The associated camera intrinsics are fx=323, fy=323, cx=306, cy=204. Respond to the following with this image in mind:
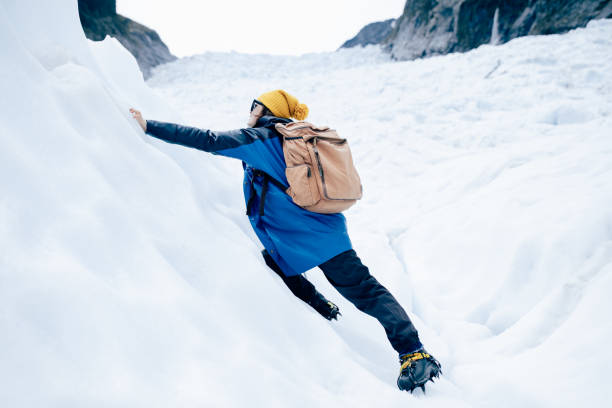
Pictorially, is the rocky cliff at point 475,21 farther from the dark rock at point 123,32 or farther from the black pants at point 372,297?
the dark rock at point 123,32

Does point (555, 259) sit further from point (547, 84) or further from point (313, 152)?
point (547, 84)

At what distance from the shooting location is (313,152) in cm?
148

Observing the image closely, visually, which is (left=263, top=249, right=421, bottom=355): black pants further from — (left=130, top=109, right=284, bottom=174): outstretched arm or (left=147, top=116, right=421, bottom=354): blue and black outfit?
(left=130, top=109, right=284, bottom=174): outstretched arm

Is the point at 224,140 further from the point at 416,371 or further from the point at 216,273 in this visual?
the point at 416,371

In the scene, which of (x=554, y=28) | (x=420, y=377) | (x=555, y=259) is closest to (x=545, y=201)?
(x=555, y=259)

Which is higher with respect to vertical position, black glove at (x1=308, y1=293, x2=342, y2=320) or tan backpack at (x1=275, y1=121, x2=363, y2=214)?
tan backpack at (x1=275, y1=121, x2=363, y2=214)

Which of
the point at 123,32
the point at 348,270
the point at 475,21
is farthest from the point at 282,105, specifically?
the point at 123,32

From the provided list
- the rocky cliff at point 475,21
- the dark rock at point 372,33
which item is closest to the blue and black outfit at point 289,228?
the rocky cliff at point 475,21

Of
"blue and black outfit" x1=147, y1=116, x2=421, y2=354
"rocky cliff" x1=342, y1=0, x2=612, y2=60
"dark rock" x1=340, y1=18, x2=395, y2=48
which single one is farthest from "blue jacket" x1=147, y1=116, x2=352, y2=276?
"dark rock" x1=340, y1=18, x2=395, y2=48

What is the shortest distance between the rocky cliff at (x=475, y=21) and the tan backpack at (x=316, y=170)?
50.5 feet

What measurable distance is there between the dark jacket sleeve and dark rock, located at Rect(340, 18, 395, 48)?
36357 mm

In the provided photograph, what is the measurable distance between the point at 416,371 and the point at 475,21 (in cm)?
2114

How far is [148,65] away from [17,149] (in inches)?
1003

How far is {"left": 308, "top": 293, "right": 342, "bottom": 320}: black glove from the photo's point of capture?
1792mm
